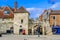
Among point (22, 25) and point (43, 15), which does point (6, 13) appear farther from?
point (43, 15)

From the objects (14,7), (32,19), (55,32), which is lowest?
(55,32)

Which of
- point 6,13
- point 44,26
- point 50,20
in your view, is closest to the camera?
point 44,26

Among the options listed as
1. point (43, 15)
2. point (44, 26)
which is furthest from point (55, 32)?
point (43, 15)

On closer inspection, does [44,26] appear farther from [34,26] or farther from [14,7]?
[14,7]

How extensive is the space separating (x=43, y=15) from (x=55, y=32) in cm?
1999

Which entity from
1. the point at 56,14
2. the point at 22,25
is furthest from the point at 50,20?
the point at 22,25

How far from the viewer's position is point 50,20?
90.1 m

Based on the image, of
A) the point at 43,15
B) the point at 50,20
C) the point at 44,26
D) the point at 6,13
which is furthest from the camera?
the point at 43,15

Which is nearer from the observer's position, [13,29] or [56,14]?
[13,29]

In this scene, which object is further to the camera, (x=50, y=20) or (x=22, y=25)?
(x=50, y=20)

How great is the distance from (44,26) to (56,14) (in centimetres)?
1316

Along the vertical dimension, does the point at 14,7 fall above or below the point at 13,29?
above

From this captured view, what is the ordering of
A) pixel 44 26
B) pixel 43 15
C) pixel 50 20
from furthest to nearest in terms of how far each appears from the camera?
pixel 43 15, pixel 50 20, pixel 44 26

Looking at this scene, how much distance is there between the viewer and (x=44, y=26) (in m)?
77.4
